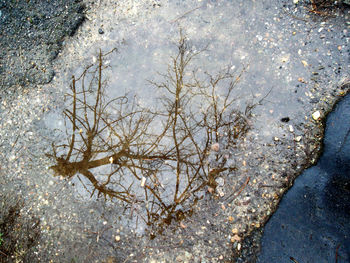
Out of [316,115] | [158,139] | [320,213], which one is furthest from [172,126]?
[320,213]

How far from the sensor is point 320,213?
213 cm

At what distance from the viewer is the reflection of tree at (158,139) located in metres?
2.27

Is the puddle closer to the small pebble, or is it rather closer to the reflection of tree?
the small pebble

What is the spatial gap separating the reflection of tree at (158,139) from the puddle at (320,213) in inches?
26.4

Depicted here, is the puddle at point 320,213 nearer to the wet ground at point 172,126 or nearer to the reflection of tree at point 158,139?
the wet ground at point 172,126

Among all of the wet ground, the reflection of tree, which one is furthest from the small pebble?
the reflection of tree

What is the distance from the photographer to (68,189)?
235 centimetres

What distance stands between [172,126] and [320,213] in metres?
1.57

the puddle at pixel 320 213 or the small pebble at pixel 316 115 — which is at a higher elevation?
the small pebble at pixel 316 115

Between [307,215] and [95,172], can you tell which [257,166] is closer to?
[307,215]

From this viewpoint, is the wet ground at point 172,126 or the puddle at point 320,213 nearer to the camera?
the puddle at point 320,213

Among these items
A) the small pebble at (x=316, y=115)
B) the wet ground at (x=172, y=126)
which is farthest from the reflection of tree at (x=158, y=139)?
the small pebble at (x=316, y=115)

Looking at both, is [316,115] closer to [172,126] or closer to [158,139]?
[172,126]

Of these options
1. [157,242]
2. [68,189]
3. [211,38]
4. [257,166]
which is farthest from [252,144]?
[68,189]
